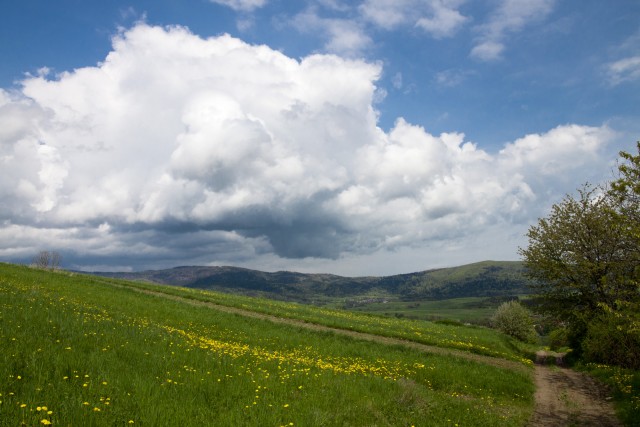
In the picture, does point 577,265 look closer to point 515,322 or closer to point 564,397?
point 564,397

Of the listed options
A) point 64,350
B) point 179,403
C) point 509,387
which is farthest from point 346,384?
point 509,387

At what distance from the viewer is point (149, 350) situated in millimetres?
13016

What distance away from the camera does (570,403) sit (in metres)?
18.5

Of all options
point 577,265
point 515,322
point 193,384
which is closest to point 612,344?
point 577,265

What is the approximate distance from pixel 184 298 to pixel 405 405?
34.4 meters

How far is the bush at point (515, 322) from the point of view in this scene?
6238 centimetres

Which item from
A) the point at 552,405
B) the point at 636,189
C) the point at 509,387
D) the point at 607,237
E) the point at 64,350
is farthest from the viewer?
the point at 607,237

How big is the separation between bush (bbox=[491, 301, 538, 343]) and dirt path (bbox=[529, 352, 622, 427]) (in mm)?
38416

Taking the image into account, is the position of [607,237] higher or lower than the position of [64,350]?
higher

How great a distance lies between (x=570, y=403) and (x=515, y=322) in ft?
162

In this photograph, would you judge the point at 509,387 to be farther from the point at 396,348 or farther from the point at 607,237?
the point at 607,237

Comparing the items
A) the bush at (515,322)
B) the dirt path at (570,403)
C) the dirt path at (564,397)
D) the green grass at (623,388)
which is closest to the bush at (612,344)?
the green grass at (623,388)

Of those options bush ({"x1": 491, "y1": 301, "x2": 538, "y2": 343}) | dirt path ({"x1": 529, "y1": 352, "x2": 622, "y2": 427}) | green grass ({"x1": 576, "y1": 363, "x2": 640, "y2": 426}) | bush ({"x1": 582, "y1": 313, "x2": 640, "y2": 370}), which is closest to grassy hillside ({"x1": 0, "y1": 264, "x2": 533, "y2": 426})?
dirt path ({"x1": 529, "y1": 352, "x2": 622, "y2": 427})

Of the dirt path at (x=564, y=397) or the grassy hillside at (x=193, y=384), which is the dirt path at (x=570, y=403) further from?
the grassy hillside at (x=193, y=384)
